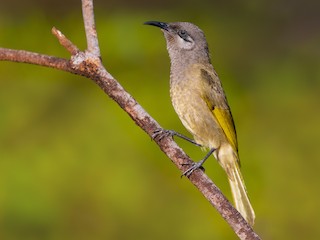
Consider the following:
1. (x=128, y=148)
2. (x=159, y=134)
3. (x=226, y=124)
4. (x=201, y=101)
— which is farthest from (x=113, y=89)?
(x=128, y=148)

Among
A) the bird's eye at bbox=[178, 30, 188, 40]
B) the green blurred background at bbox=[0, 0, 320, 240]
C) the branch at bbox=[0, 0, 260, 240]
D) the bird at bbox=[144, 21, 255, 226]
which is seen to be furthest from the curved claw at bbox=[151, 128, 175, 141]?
the green blurred background at bbox=[0, 0, 320, 240]

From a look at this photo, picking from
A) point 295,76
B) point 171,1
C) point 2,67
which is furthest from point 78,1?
point 295,76

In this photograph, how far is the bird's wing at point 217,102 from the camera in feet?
12.8

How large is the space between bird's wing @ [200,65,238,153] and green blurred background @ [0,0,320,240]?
2240mm

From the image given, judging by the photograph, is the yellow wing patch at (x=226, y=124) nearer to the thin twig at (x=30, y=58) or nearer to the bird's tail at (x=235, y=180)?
the bird's tail at (x=235, y=180)

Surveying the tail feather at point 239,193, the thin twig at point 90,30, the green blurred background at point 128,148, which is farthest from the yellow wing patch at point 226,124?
the green blurred background at point 128,148

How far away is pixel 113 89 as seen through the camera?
2.96 meters

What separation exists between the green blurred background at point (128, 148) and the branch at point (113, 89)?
3138 mm

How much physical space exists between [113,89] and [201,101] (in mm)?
990

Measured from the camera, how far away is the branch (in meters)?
2.90

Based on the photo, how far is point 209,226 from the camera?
254 inches

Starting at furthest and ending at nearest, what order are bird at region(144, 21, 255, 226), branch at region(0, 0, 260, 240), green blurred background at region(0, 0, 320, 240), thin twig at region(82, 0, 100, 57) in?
1. green blurred background at region(0, 0, 320, 240)
2. bird at region(144, 21, 255, 226)
3. thin twig at region(82, 0, 100, 57)
4. branch at region(0, 0, 260, 240)

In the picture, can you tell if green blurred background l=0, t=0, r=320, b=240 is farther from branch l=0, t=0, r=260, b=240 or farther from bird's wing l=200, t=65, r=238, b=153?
branch l=0, t=0, r=260, b=240

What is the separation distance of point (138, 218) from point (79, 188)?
0.58 metres
